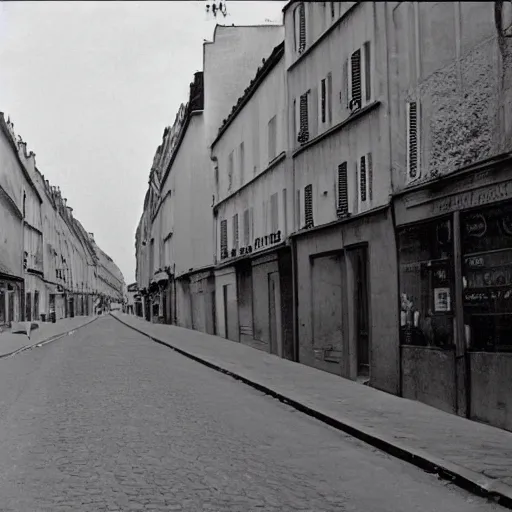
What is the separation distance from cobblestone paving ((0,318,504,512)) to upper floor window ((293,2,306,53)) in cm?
1009

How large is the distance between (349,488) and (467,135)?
604cm

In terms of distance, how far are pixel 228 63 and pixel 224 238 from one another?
10.9m

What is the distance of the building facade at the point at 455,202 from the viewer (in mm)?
10328

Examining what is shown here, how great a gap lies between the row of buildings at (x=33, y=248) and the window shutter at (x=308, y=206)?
25732 millimetres

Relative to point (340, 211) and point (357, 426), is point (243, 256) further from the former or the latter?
point (357, 426)

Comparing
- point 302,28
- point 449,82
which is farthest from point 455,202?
point 302,28

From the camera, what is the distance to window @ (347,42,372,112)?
15.9 m

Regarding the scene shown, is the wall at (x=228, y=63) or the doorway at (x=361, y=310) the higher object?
the wall at (x=228, y=63)

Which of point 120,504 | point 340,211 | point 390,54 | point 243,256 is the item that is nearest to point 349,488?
point 120,504


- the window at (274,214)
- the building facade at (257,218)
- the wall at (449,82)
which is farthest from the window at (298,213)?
the wall at (449,82)

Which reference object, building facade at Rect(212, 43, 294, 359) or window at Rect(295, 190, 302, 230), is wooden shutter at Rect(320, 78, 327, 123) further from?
building facade at Rect(212, 43, 294, 359)

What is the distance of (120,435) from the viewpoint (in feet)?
30.9

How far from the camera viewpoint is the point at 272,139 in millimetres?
24766

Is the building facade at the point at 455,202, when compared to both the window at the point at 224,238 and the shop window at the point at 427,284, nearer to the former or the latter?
the shop window at the point at 427,284
